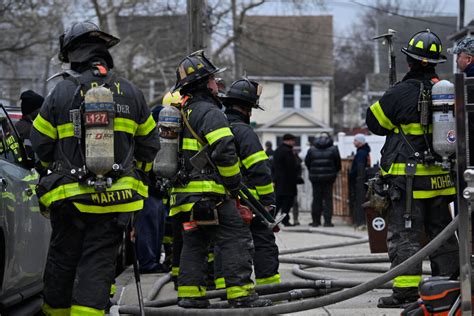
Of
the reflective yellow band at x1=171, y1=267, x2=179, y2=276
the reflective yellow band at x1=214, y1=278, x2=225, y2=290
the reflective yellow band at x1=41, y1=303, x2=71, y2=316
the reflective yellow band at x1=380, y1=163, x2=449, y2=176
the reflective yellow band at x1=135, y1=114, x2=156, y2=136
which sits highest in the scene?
the reflective yellow band at x1=135, y1=114, x2=156, y2=136

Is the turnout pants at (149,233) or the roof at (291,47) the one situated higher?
the roof at (291,47)

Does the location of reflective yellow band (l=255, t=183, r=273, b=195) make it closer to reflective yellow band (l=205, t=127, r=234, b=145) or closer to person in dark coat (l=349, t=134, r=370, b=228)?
reflective yellow band (l=205, t=127, r=234, b=145)

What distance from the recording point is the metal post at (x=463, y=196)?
15.9ft

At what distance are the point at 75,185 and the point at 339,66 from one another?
67946 mm

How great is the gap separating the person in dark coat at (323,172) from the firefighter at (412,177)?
1128 centimetres

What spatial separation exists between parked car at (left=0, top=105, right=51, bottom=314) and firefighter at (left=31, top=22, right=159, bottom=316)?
1.75ft

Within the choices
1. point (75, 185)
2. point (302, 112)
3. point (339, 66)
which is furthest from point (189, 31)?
point (339, 66)

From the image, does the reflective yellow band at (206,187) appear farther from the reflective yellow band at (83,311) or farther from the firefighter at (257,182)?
the reflective yellow band at (83,311)

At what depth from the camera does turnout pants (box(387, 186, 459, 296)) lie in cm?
720

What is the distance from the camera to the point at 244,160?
8156 mm

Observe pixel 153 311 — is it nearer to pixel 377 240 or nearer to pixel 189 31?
pixel 377 240

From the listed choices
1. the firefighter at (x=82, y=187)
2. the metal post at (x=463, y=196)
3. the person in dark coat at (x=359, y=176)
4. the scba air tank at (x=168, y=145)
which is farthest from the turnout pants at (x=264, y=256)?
the person in dark coat at (x=359, y=176)

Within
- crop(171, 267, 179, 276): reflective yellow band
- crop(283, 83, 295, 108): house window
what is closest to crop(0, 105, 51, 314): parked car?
crop(171, 267, 179, 276): reflective yellow band

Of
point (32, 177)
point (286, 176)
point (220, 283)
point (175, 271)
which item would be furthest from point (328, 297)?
point (286, 176)
